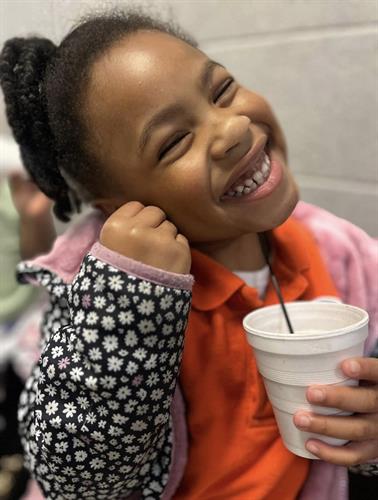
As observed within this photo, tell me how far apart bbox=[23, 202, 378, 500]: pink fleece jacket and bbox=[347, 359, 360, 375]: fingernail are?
0.59 feet

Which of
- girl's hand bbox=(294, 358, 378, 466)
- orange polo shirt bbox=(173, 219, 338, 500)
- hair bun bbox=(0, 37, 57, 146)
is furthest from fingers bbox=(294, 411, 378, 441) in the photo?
hair bun bbox=(0, 37, 57, 146)

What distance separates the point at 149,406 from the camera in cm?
56

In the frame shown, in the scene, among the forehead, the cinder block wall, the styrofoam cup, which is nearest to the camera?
the styrofoam cup

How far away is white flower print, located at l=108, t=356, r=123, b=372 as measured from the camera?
54 centimetres

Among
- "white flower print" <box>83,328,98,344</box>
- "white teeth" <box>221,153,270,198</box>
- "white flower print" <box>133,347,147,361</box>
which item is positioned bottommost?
"white flower print" <box>133,347,147,361</box>

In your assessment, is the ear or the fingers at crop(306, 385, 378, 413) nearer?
the fingers at crop(306, 385, 378, 413)

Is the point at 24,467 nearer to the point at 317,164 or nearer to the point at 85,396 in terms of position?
the point at 85,396

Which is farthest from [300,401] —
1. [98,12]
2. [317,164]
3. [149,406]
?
[98,12]

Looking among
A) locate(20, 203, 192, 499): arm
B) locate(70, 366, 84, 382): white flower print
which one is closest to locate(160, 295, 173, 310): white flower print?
locate(20, 203, 192, 499): arm

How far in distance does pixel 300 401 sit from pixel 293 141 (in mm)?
437

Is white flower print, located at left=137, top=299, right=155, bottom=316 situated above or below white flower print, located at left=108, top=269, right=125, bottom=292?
below

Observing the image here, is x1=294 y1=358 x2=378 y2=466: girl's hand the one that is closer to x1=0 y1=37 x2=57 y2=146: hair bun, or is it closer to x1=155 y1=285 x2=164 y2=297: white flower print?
x1=155 y1=285 x2=164 y2=297: white flower print

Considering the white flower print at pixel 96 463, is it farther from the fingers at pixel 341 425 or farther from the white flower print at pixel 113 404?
the fingers at pixel 341 425

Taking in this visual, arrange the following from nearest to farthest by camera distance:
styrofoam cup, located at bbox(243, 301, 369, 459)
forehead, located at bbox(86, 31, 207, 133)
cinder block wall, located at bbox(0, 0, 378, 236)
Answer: styrofoam cup, located at bbox(243, 301, 369, 459) < forehead, located at bbox(86, 31, 207, 133) < cinder block wall, located at bbox(0, 0, 378, 236)
